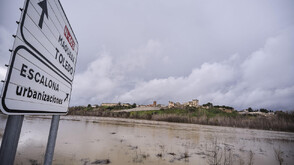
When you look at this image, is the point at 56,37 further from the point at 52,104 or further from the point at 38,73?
the point at 52,104

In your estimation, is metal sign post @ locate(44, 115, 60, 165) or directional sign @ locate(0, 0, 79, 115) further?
metal sign post @ locate(44, 115, 60, 165)

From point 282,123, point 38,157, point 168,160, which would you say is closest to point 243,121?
point 282,123

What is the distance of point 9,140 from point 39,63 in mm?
612

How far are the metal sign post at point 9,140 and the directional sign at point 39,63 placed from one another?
0.08 m

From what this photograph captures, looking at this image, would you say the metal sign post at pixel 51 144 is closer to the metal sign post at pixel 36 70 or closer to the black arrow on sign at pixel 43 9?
the metal sign post at pixel 36 70

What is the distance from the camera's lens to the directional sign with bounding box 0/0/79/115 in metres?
0.84

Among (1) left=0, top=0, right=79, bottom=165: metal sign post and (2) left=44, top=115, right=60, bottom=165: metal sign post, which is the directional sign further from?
(2) left=44, top=115, right=60, bottom=165: metal sign post

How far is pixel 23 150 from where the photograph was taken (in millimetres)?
6195

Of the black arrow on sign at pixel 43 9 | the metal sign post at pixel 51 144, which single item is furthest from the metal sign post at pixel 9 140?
the black arrow on sign at pixel 43 9

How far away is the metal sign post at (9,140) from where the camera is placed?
817mm

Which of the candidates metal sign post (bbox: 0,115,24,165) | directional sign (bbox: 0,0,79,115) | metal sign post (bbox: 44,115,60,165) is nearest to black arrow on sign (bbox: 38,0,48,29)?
directional sign (bbox: 0,0,79,115)

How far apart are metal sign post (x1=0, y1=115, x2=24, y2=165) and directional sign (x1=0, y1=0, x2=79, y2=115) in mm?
78

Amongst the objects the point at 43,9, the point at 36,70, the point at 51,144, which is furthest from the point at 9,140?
the point at 43,9

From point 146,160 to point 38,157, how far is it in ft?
15.3
